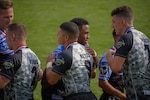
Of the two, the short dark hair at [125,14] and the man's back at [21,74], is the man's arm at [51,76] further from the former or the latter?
the short dark hair at [125,14]

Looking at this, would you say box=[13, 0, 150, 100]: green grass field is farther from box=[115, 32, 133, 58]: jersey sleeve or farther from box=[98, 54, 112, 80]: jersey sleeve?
box=[115, 32, 133, 58]: jersey sleeve

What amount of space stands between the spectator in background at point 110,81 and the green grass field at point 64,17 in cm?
502

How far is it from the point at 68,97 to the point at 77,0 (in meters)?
12.5

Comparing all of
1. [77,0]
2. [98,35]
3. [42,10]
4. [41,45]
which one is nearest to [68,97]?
[41,45]

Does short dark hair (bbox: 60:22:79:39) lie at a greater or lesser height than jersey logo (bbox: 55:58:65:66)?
greater

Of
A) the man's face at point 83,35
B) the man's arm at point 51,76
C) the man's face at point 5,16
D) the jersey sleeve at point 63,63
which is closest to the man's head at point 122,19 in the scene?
the man's face at point 83,35

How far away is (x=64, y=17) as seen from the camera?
52.7ft

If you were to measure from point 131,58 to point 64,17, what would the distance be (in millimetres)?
9973

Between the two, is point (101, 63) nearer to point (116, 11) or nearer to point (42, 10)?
point (116, 11)

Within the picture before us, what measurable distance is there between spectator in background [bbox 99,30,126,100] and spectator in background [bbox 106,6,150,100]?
1.62 feet

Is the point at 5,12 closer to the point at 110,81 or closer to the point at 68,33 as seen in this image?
the point at 68,33

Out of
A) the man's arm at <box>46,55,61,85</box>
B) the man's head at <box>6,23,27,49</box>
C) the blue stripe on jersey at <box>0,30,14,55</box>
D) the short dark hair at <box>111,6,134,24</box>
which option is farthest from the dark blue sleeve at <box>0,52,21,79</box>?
the short dark hair at <box>111,6,134,24</box>

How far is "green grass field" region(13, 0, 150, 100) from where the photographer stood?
13.5m

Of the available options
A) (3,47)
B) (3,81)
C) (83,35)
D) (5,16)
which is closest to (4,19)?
(5,16)
